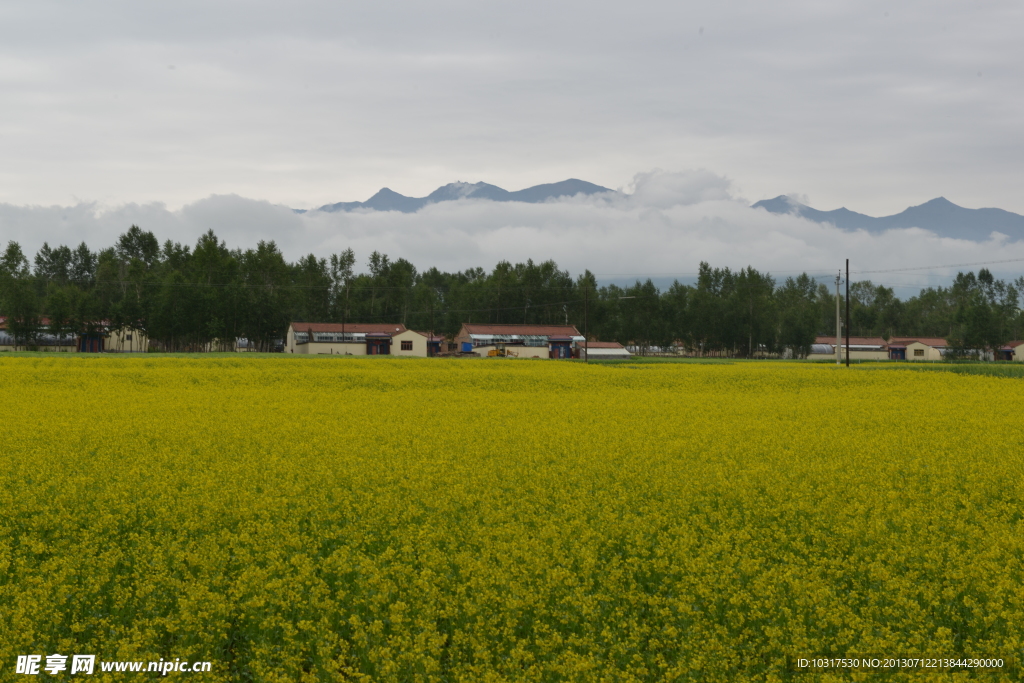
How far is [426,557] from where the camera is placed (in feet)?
28.1

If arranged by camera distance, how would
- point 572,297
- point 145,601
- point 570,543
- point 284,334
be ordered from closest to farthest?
1. point 145,601
2. point 570,543
3. point 284,334
4. point 572,297

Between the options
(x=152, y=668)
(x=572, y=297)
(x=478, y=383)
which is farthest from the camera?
(x=572, y=297)

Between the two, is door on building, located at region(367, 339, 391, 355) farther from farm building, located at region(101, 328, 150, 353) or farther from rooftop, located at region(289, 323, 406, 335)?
farm building, located at region(101, 328, 150, 353)

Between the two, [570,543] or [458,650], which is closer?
[458,650]

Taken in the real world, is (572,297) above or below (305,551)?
above

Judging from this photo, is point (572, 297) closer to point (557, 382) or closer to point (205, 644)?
point (557, 382)

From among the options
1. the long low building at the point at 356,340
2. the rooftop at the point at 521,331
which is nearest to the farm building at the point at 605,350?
the rooftop at the point at 521,331

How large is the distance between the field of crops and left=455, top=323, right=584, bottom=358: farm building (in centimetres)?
10090

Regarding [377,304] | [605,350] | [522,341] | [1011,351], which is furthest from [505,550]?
[1011,351]

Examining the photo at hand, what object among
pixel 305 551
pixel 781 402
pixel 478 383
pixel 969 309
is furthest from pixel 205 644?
pixel 969 309

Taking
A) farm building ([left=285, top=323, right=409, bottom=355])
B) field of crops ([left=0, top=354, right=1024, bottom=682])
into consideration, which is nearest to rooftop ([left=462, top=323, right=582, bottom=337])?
farm building ([left=285, top=323, right=409, bottom=355])

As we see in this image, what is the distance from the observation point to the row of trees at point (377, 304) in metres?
112

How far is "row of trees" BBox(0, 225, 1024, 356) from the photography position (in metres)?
112

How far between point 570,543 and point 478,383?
30472 millimetres
